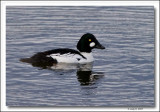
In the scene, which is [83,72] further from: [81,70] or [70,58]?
[70,58]

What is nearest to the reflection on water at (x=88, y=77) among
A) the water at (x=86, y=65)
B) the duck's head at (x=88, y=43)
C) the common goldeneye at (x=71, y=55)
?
the water at (x=86, y=65)

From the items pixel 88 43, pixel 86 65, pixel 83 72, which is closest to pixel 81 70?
pixel 83 72

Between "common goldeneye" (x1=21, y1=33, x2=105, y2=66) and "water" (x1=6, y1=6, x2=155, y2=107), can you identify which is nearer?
"water" (x1=6, y1=6, x2=155, y2=107)

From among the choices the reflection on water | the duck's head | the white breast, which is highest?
the duck's head

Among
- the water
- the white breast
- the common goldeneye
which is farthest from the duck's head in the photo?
the white breast

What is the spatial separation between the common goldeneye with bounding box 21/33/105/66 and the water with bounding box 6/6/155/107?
0.39 feet

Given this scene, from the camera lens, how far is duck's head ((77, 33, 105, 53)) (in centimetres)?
2256

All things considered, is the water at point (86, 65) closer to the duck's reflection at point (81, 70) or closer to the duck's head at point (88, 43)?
the duck's reflection at point (81, 70)

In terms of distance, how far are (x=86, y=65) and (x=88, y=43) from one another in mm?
525

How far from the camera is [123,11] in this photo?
20.8 m

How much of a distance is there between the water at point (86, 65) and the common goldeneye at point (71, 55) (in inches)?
4.6

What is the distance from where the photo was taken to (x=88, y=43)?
74.7 feet

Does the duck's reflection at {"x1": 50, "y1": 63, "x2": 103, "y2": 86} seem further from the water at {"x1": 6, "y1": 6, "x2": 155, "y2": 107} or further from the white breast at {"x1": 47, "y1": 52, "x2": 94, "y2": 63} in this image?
the white breast at {"x1": 47, "y1": 52, "x2": 94, "y2": 63}

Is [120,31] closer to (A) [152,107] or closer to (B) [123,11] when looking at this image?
(B) [123,11]
